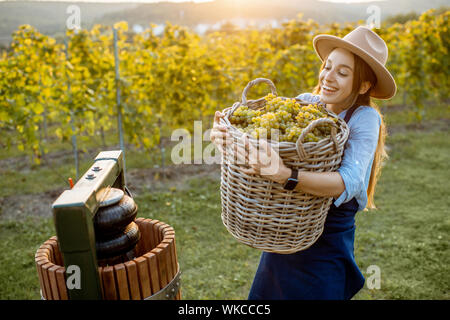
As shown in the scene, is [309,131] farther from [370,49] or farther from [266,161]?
[370,49]

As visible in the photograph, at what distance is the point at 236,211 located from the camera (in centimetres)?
184

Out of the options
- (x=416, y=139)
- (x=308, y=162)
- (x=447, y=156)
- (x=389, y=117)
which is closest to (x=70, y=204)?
(x=308, y=162)

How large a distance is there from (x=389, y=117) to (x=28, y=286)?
9869 millimetres

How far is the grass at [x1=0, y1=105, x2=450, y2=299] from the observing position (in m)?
3.71

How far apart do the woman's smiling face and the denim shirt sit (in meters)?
0.13

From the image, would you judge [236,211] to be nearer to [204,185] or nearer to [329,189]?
[329,189]

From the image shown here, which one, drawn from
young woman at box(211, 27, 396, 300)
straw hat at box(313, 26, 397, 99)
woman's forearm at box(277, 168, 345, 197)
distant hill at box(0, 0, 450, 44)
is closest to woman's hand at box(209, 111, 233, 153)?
young woman at box(211, 27, 396, 300)

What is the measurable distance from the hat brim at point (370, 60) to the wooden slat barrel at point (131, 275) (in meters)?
1.31

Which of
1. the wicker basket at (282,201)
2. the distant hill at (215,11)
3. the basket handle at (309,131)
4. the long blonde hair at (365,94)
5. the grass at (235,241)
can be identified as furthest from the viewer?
the distant hill at (215,11)

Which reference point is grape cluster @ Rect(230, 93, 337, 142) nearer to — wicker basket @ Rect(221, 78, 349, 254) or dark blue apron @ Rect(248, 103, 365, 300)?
wicker basket @ Rect(221, 78, 349, 254)

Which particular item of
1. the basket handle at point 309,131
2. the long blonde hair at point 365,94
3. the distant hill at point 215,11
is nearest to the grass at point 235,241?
the long blonde hair at point 365,94

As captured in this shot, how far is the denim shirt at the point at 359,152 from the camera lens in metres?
1.72

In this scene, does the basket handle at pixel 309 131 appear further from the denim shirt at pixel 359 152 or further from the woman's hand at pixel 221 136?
the woman's hand at pixel 221 136

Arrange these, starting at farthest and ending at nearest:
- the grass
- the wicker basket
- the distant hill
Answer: the distant hill
the grass
the wicker basket
